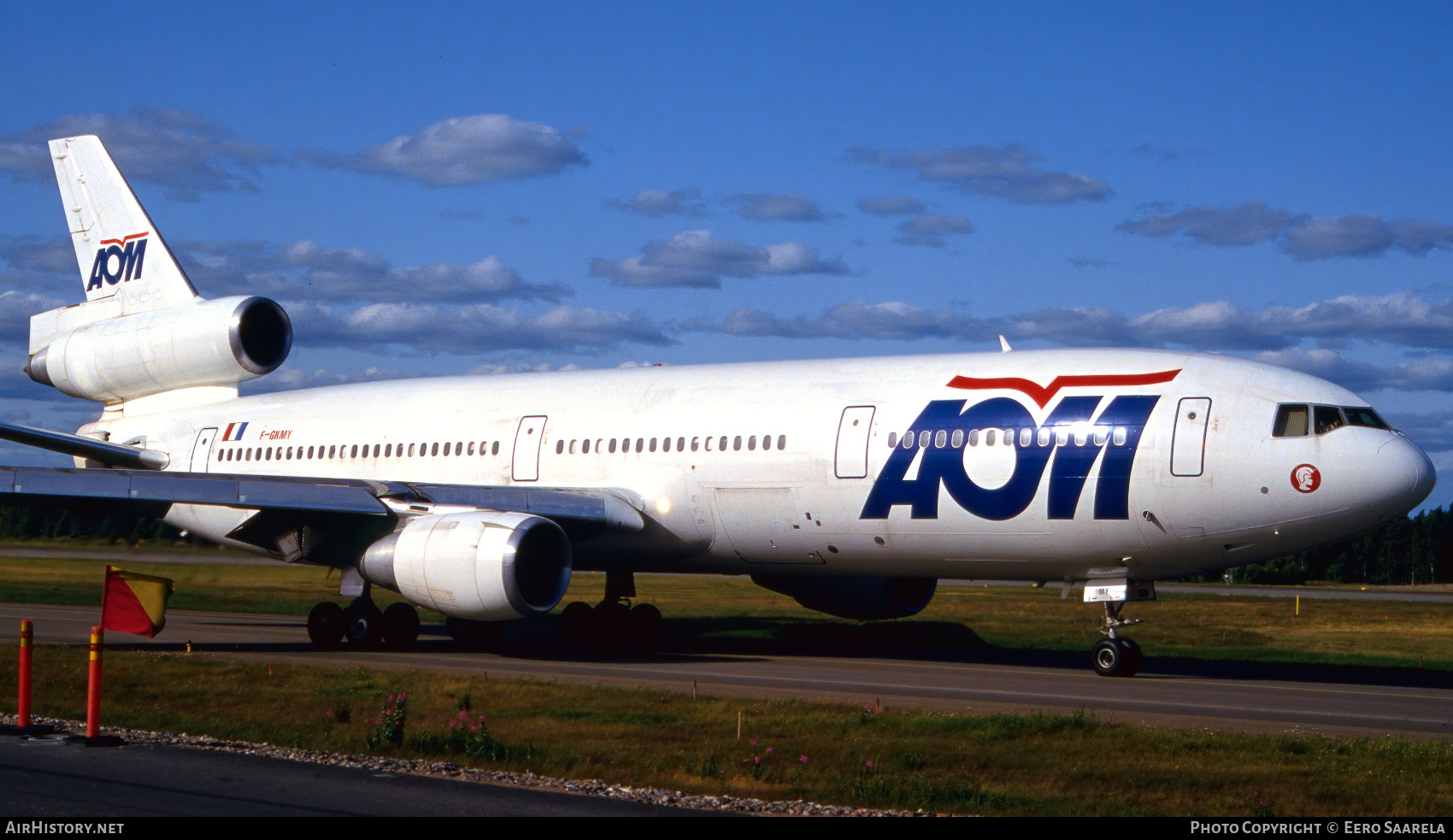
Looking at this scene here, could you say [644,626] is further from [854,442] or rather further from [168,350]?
[168,350]

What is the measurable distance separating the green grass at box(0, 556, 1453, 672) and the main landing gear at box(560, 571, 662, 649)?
7.09ft

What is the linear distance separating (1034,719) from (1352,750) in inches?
105

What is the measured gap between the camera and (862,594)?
23266mm

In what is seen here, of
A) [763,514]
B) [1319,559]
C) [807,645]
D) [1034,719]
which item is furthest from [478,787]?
[1319,559]

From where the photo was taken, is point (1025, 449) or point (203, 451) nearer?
point (1025, 449)

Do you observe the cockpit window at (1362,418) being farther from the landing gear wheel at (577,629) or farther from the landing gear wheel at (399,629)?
the landing gear wheel at (399,629)

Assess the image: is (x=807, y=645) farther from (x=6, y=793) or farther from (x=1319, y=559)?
(x=1319, y=559)

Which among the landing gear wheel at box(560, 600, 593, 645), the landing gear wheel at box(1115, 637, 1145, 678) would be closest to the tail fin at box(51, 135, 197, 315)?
the landing gear wheel at box(560, 600, 593, 645)

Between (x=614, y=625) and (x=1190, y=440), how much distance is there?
10346 millimetres

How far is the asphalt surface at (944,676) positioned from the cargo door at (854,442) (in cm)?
272

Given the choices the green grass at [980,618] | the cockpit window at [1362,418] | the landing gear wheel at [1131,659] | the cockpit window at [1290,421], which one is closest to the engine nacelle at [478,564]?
the green grass at [980,618]

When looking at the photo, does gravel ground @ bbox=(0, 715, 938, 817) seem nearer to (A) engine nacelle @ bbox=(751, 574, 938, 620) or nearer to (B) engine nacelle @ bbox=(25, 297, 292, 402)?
(A) engine nacelle @ bbox=(751, 574, 938, 620)

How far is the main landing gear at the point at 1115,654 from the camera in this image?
1809 centimetres

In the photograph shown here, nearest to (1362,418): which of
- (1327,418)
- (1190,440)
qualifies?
(1327,418)
